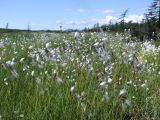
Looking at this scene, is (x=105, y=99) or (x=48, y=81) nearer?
(x=105, y=99)

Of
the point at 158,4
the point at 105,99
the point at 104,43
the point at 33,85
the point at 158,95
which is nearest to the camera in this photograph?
the point at 105,99

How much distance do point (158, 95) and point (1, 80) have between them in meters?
1.99

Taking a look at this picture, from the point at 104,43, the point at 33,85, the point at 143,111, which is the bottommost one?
the point at 143,111

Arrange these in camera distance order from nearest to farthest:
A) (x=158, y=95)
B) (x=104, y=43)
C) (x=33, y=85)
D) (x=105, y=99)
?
(x=105, y=99), (x=33, y=85), (x=158, y=95), (x=104, y=43)

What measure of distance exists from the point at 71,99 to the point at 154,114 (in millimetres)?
960

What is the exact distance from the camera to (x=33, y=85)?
5.38m

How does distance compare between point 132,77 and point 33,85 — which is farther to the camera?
point 132,77

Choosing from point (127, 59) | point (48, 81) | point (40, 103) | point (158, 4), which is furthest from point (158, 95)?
point (158, 4)

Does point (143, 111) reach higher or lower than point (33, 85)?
lower

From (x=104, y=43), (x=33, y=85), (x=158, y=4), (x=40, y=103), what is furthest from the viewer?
(x=158, y=4)

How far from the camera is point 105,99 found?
16.1 ft

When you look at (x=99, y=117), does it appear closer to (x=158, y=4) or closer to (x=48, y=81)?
(x=48, y=81)

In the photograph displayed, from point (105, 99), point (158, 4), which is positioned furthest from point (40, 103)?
point (158, 4)

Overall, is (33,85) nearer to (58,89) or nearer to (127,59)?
(58,89)
